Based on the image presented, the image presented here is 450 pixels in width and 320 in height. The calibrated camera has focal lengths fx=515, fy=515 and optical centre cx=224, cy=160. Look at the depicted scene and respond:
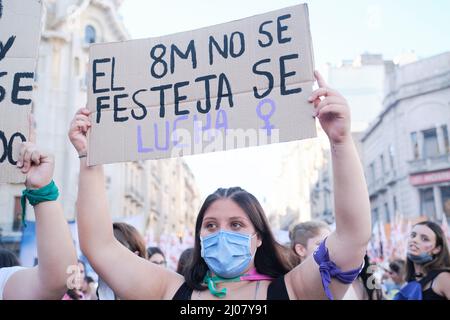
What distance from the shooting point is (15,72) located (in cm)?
289

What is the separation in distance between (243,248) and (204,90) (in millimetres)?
870

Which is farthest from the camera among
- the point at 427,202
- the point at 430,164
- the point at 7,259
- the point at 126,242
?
the point at 427,202

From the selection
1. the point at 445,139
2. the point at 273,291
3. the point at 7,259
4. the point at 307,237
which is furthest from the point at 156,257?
the point at 445,139

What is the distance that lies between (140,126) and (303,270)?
1160 millimetres

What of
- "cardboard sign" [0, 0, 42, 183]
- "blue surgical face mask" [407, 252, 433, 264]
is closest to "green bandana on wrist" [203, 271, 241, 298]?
"cardboard sign" [0, 0, 42, 183]

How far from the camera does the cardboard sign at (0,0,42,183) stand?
273 centimetres

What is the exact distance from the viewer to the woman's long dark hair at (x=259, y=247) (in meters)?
2.53

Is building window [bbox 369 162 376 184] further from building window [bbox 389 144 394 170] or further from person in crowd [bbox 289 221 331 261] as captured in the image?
person in crowd [bbox 289 221 331 261]

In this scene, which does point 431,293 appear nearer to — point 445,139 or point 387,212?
point 445,139

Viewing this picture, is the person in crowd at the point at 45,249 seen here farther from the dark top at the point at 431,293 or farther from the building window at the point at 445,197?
the building window at the point at 445,197

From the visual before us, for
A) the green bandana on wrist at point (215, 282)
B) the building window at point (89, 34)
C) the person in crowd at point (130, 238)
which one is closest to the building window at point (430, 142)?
the building window at point (89, 34)

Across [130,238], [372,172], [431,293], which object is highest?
[372,172]

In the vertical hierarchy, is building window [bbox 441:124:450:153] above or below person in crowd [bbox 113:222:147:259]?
above

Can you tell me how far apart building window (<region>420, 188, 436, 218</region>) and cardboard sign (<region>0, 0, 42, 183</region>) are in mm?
28678
